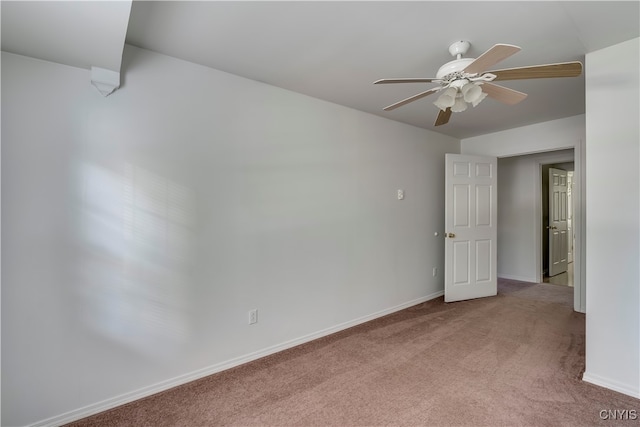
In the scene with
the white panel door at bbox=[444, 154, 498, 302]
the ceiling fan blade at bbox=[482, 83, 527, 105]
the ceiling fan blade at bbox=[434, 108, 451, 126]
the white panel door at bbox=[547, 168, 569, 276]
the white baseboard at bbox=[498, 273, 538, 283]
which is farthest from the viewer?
the white panel door at bbox=[547, 168, 569, 276]

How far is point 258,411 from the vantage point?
6.10ft

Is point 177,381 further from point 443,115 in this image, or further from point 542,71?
point 542,71

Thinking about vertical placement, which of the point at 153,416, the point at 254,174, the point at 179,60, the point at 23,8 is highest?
the point at 179,60

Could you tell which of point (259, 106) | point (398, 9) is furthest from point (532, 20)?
point (259, 106)

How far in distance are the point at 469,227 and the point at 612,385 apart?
Answer: 2336mm

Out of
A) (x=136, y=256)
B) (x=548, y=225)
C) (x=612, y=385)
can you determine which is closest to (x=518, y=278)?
(x=548, y=225)

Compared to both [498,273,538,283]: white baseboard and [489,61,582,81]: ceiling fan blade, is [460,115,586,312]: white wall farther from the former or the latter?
[489,61,582,81]: ceiling fan blade

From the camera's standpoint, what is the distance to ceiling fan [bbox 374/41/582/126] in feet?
4.95

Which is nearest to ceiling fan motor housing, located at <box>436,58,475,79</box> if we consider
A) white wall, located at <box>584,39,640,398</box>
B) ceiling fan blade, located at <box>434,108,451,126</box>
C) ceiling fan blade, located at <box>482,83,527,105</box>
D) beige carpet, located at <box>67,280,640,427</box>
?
ceiling fan blade, located at <box>482,83,527,105</box>

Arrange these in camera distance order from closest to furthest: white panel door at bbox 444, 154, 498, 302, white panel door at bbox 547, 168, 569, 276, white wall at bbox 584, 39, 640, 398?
white wall at bbox 584, 39, 640, 398
white panel door at bbox 444, 154, 498, 302
white panel door at bbox 547, 168, 569, 276

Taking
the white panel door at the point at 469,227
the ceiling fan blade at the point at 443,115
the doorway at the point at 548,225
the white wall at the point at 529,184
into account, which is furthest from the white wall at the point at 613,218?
the doorway at the point at 548,225

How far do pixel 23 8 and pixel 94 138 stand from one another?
722 mm

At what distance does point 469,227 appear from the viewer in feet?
13.6

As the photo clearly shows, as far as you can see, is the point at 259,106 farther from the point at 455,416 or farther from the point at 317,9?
the point at 455,416
